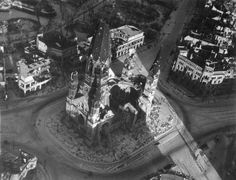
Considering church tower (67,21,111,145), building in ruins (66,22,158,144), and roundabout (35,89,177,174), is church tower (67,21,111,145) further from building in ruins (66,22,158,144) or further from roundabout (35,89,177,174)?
roundabout (35,89,177,174)

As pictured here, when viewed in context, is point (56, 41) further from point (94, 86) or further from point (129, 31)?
point (94, 86)

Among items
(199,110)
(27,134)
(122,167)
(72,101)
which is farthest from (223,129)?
(27,134)

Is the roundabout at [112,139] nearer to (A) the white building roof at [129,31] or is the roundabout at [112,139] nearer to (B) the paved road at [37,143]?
(B) the paved road at [37,143]

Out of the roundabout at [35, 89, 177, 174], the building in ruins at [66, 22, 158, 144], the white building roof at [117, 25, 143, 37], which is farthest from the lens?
the white building roof at [117, 25, 143, 37]

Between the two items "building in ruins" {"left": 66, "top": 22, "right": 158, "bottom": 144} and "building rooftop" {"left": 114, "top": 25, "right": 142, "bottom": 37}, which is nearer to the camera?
"building in ruins" {"left": 66, "top": 22, "right": 158, "bottom": 144}

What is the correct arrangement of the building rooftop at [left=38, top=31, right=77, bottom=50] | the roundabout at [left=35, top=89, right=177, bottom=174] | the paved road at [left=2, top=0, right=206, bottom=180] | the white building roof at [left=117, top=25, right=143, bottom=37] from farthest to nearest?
the white building roof at [left=117, top=25, right=143, bottom=37], the building rooftop at [left=38, top=31, right=77, bottom=50], the roundabout at [left=35, top=89, right=177, bottom=174], the paved road at [left=2, top=0, right=206, bottom=180]

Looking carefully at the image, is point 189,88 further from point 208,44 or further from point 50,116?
point 50,116

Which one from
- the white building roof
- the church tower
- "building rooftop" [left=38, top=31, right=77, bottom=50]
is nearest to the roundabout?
the church tower

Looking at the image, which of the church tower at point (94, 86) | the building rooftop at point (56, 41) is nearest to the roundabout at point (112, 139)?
the church tower at point (94, 86)
